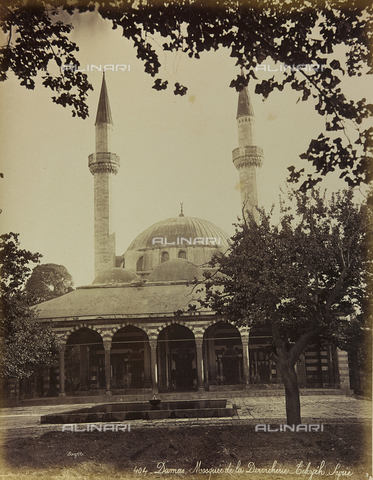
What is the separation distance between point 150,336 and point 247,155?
1471cm

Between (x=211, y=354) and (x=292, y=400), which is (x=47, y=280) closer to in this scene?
(x=211, y=354)

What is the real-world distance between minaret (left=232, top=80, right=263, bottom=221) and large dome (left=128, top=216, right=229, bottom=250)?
A: 5.33 meters

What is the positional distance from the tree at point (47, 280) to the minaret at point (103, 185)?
2814mm

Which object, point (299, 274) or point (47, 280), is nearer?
point (299, 274)

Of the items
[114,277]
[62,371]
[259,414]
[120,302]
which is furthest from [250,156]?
[259,414]

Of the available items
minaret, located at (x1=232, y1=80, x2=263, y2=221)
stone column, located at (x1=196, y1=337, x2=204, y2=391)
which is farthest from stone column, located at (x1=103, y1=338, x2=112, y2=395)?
minaret, located at (x1=232, y1=80, x2=263, y2=221)

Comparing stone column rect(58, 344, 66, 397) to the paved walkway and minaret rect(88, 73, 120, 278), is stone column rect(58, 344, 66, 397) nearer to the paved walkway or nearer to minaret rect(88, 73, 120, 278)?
the paved walkway

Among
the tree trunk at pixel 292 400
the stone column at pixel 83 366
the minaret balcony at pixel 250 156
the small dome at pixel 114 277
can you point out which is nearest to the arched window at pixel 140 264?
the small dome at pixel 114 277

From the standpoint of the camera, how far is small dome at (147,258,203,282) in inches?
1204

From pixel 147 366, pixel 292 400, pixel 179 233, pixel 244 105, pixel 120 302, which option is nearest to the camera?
pixel 292 400

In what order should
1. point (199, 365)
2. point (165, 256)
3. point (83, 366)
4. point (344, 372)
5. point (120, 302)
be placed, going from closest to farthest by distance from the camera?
point (344, 372) → point (199, 365) → point (120, 302) → point (83, 366) → point (165, 256)

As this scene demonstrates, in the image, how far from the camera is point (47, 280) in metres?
33.2

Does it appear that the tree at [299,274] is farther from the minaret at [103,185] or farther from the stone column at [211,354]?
the minaret at [103,185]

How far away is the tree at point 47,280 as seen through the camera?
109 ft
